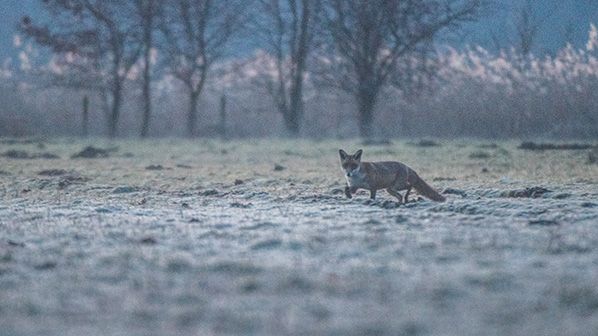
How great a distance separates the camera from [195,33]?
3638 centimetres

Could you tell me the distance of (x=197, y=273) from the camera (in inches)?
224

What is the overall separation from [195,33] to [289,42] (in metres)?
3.81

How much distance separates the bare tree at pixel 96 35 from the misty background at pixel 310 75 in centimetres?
5

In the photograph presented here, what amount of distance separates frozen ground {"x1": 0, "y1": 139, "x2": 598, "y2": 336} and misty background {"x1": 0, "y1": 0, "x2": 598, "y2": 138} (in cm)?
1745

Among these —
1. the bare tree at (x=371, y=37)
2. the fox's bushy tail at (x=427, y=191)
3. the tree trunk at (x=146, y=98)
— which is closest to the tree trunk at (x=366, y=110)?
the bare tree at (x=371, y=37)

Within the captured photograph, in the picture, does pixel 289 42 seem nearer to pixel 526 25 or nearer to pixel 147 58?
pixel 147 58

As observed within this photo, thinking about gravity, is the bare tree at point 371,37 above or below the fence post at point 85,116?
above

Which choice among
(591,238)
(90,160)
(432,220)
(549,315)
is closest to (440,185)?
(432,220)

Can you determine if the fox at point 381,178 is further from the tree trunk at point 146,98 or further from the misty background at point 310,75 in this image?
the tree trunk at point 146,98

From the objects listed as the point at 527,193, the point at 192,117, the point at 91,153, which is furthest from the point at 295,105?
the point at 527,193

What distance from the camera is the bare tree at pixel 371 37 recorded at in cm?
3169

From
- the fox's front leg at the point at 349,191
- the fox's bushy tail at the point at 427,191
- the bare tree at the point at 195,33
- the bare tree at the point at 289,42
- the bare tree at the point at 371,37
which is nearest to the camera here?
the fox's bushy tail at the point at 427,191

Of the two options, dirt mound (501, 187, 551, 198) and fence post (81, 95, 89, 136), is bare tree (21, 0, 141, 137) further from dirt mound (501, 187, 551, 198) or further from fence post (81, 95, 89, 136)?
dirt mound (501, 187, 551, 198)

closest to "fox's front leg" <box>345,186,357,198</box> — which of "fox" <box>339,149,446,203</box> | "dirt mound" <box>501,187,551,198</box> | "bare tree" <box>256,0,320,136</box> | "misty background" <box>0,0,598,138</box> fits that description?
"fox" <box>339,149,446,203</box>
